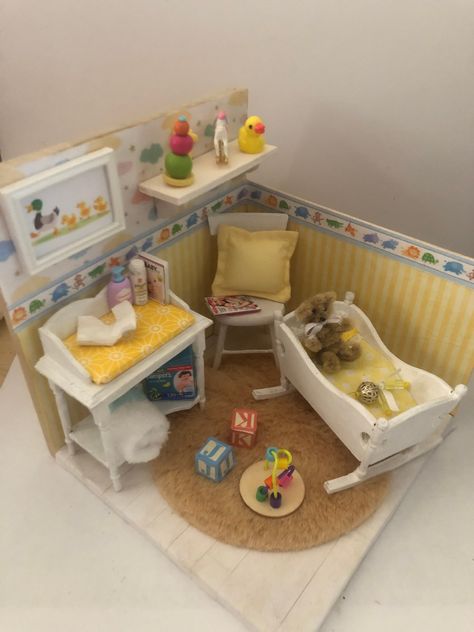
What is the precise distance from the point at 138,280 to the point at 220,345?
0.70 metres

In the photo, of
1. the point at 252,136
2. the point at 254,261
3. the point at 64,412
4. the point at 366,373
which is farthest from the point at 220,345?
the point at 252,136

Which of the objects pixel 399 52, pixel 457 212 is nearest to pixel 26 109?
pixel 399 52

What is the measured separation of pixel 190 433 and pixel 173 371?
0.30 m

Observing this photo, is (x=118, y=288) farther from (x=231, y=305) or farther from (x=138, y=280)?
(x=231, y=305)

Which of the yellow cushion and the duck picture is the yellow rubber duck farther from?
the duck picture

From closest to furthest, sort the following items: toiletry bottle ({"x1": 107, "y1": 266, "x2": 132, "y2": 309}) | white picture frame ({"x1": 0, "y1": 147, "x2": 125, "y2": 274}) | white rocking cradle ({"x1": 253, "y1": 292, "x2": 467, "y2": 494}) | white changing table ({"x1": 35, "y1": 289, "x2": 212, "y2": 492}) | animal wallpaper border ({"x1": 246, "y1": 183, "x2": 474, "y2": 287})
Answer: white picture frame ({"x1": 0, "y1": 147, "x2": 125, "y2": 274})
white changing table ({"x1": 35, "y1": 289, "x2": 212, "y2": 492})
white rocking cradle ({"x1": 253, "y1": 292, "x2": 467, "y2": 494})
toiletry bottle ({"x1": 107, "y1": 266, "x2": 132, "y2": 309})
animal wallpaper border ({"x1": 246, "y1": 183, "x2": 474, "y2": 287})

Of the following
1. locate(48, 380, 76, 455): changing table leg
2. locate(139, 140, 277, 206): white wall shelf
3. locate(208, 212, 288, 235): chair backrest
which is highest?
locate(139, 140, 277, 206): white wall shelf

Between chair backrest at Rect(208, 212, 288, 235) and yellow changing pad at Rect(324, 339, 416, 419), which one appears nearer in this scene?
yellow changing pad at Rect(324, 339, 416, 419)

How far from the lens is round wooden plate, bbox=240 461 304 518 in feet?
6.61

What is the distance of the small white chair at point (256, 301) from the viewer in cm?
245

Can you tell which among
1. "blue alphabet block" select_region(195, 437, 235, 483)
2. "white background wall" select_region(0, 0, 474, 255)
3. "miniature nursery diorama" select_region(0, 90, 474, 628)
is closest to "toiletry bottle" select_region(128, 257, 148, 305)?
"miniature nursery diorama" select_region(0, 90, 474, 628)

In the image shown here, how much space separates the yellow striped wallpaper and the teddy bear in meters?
0.30

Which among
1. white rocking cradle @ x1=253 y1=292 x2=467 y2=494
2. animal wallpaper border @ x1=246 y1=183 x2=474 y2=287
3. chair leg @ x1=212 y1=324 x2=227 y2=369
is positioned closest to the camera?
white rocking cradle @ x1=253 y1=292 x2=467 y2=494

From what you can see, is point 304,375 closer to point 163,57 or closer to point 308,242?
point 308,242
